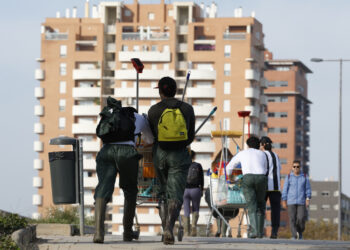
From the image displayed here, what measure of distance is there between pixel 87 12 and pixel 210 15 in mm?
19396

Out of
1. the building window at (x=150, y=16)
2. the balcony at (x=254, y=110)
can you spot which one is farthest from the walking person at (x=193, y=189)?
the building window at (x=150, y=16)

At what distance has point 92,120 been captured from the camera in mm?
157000

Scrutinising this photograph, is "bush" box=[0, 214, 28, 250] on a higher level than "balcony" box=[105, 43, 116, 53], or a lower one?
lower

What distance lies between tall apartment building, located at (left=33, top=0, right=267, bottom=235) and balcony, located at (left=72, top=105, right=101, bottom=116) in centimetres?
13

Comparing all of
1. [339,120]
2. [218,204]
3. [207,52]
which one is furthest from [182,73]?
[218,204]

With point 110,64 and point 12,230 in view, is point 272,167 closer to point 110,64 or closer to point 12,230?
point 12,230

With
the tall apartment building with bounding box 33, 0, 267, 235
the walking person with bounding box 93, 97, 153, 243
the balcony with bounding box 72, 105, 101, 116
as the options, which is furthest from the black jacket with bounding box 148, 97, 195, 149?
the balcony with bounding box 72, 105, 101, 116

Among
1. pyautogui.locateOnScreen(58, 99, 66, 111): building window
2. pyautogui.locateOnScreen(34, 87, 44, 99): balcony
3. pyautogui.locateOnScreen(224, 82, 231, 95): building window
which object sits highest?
pyautogui.locateOnScreen(224, 82, 231, 95): building window

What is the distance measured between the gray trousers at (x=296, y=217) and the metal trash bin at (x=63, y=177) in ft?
22.0

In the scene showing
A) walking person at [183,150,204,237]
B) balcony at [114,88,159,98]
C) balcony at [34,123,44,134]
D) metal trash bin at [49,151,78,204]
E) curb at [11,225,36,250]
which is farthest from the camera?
balcony at [34,123,44,134]

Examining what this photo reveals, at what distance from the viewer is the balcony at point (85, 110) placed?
155250 mm

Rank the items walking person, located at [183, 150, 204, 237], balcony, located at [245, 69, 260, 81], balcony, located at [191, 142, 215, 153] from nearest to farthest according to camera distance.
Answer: walking person, located at [183, 150, 204, 237], balcony, located at [191, 142, 215, 153], balcony, located at [245, 69, 260, 81]

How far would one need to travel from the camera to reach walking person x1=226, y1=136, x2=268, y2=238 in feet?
59.6

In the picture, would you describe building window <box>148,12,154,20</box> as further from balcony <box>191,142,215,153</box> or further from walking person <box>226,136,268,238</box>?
walking person <box>226,136,268,238</box>
